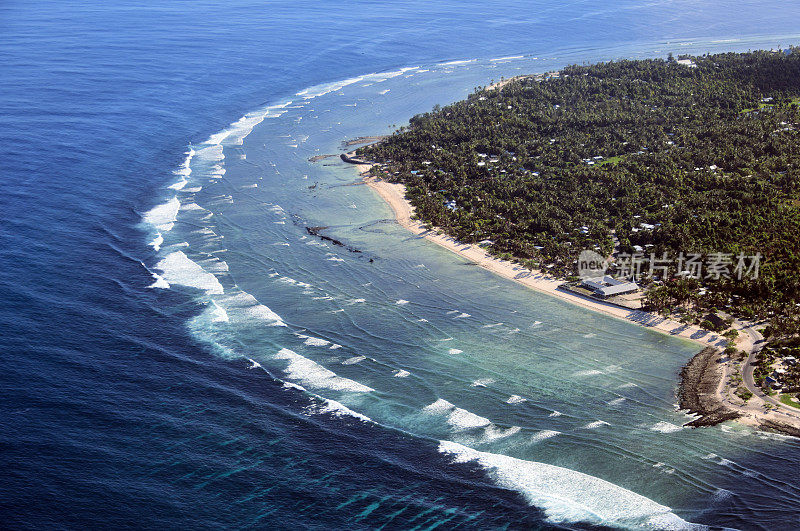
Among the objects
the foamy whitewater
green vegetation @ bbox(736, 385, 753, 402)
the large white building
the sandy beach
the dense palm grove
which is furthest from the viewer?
the dense palm grove

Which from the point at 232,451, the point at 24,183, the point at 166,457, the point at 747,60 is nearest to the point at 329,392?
the point at 232,451

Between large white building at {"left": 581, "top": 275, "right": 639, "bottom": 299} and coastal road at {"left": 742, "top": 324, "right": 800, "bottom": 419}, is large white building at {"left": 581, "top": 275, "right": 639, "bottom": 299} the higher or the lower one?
the higher one

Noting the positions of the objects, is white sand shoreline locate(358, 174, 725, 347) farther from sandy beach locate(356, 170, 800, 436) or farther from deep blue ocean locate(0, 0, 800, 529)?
deep blue ocean locate(0, 0, 800, 529)

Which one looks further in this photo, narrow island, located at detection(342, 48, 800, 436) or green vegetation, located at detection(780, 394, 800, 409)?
narrow island, located at detection(342, 48, 800, 436)

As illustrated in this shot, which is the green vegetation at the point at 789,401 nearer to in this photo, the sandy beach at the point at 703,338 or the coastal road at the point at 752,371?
the coastal road at the point at 752,371

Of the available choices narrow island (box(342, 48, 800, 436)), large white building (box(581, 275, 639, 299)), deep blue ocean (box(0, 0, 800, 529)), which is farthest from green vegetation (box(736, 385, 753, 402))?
large white building (box(581, 275, 639, 299))

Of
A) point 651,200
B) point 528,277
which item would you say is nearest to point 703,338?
point 528,277
